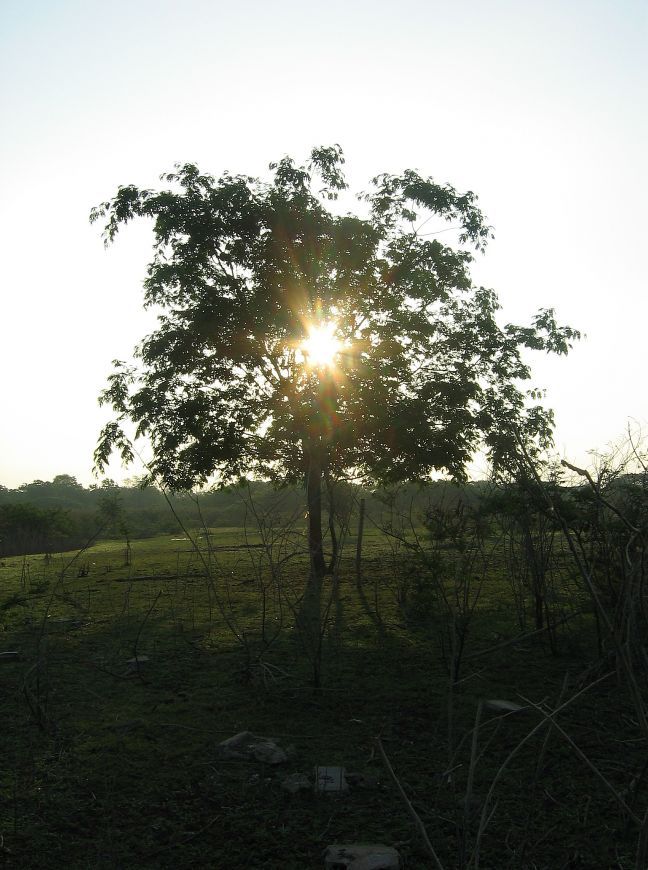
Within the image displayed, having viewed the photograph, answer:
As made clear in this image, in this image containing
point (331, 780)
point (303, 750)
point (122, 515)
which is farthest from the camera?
point (122, 515)

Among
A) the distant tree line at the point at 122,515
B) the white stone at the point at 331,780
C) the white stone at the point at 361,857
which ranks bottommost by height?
the white stone at the point at 361,857

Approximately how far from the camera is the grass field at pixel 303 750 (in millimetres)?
2932

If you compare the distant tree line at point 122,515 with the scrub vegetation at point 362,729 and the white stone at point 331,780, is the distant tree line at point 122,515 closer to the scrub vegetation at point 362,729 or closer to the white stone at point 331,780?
the scrub vegetation at point 362,729

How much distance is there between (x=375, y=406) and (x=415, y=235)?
3903mm

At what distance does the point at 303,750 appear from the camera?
4051 millimetres

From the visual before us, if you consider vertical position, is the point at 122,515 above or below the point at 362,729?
above

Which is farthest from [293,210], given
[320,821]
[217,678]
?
[320,821]

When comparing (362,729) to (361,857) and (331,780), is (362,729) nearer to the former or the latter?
(331,780)

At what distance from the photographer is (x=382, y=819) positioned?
3.22 metres

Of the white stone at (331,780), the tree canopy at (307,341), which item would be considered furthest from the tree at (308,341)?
the white stone at (331,780)

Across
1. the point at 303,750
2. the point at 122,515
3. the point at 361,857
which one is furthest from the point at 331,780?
the point at 122,515

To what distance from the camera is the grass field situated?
2.93 meters

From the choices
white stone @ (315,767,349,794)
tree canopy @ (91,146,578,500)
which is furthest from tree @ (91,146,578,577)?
white stone @ (315,767,349,794)

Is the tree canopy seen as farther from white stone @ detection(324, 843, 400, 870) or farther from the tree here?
white stone @ detection(324, 843, 400, 870)
